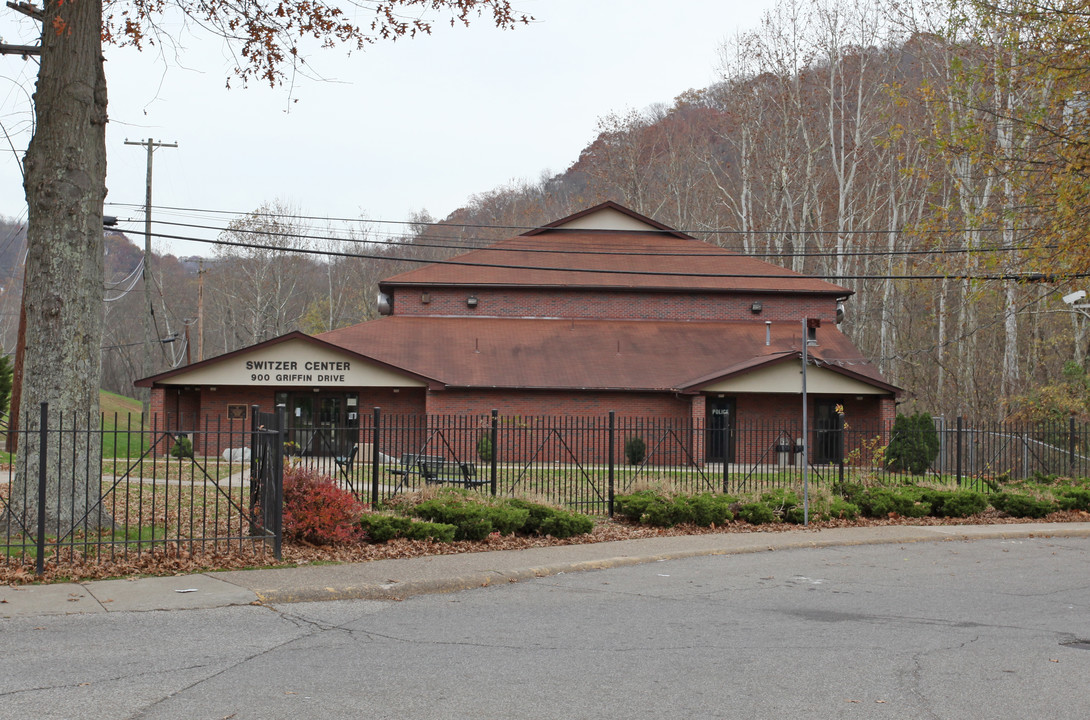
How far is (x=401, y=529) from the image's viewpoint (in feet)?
42.0

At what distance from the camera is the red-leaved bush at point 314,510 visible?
1197 cm

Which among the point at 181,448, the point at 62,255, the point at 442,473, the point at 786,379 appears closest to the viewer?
the point at 181,448

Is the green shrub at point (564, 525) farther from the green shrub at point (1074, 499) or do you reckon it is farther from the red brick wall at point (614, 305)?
the red brick wall at point (614, 305)

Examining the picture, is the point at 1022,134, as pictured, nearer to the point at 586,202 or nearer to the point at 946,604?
the point at 946,604

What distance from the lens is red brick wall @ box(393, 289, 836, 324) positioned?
1442 inches

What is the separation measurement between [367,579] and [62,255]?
562 centimetres

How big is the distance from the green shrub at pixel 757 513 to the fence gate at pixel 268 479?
8077 mm

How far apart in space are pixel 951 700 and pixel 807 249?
155 ft

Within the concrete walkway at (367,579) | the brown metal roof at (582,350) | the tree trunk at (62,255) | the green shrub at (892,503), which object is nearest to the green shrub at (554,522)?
the concrete walkway at (367,579)

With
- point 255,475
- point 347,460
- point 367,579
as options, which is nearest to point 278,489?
point 255,475

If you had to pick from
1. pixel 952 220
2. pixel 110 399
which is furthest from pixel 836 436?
pixel 110 399

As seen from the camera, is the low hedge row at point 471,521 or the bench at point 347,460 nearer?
the low hedge row at point 471,521

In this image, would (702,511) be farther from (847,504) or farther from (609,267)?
(609,267)

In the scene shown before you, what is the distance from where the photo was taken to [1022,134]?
2230 cm
